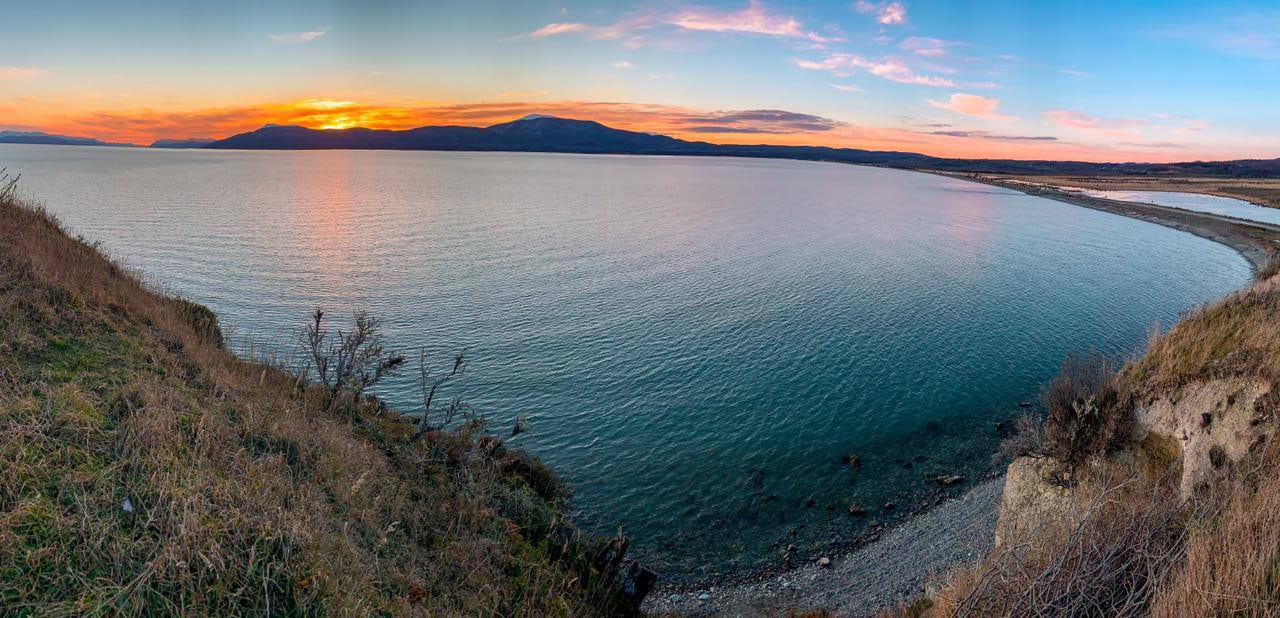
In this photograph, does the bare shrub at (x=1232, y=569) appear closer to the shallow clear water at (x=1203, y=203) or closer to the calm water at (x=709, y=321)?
the calm water at (x=709, y=321)

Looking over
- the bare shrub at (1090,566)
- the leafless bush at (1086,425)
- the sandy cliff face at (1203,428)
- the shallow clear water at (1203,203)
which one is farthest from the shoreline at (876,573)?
the shallow clear water at (1203,203)

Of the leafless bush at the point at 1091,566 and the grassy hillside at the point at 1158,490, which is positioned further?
the leafless bush at the point at 1091,566

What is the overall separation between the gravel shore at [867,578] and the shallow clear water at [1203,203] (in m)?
117

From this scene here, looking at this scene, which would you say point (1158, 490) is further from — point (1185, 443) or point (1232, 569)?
point (1232, 569)

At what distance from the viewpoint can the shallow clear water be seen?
105 metres

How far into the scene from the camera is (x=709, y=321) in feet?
130

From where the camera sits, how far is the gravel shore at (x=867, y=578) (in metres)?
16.9

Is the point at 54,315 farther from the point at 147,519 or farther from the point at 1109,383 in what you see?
the point at 1109,383

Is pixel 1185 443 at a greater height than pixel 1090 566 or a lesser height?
lesser

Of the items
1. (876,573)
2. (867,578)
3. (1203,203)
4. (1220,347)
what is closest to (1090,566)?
(1220,347)

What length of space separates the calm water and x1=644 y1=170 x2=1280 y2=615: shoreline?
114 centimetres

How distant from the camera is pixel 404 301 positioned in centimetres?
4034

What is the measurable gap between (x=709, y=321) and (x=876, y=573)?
2283cm

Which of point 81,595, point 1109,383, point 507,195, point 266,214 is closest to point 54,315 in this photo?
point 81,595
